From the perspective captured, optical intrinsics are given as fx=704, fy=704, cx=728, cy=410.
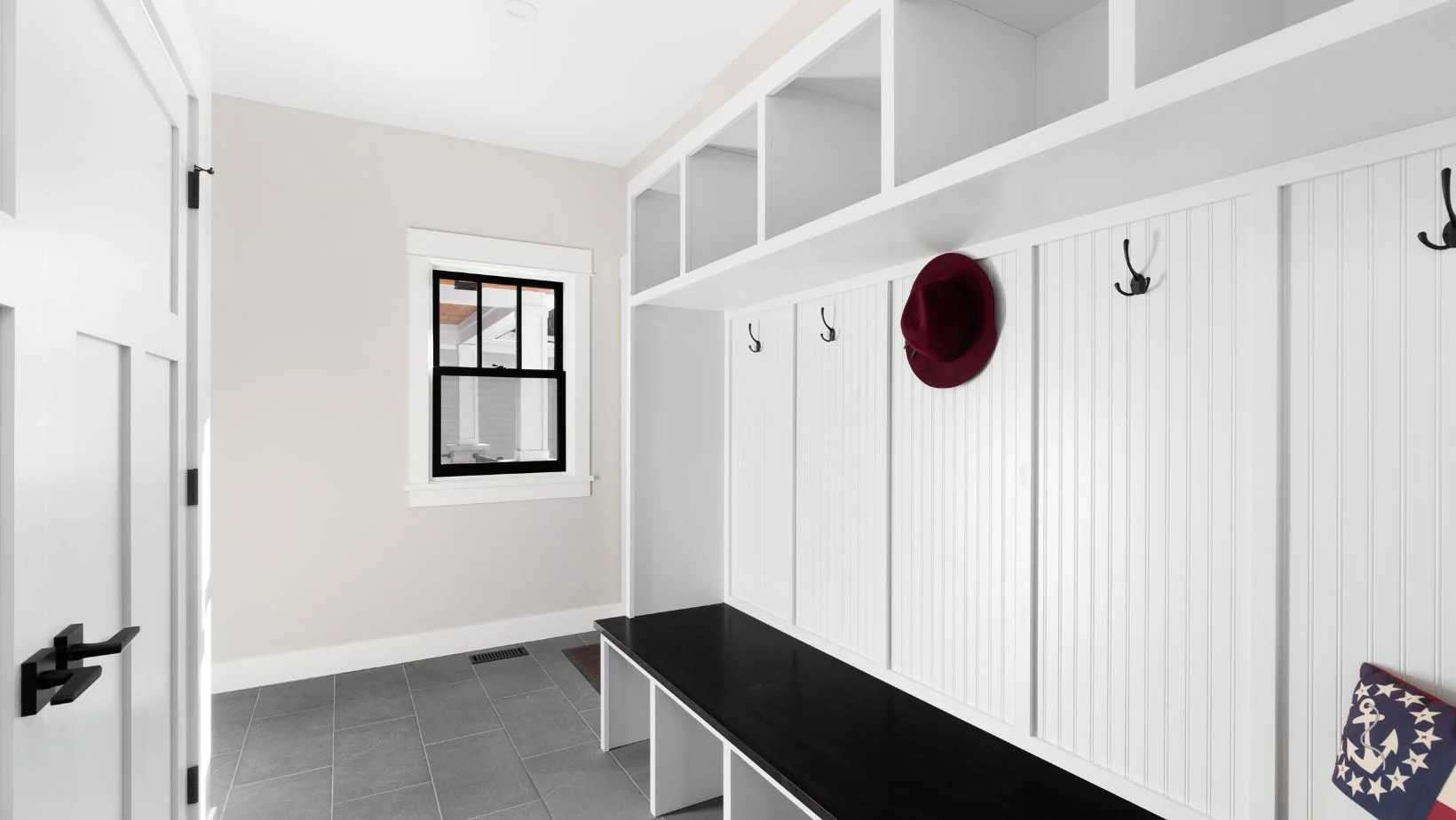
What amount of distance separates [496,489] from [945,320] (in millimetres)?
2948

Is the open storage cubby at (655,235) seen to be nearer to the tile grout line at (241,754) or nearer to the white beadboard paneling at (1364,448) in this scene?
the white beadboard paneling at (1364,448)

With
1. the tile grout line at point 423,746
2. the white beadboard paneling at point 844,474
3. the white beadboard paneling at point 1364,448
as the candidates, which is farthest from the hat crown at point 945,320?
the tile grout line at point 423,746

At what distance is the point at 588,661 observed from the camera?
11.9 feet

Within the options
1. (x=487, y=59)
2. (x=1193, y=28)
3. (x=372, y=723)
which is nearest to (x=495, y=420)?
(x=372, y=723)

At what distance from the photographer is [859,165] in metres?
2.01

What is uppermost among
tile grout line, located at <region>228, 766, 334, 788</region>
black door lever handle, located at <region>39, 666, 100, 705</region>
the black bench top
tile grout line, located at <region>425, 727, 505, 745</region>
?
black door lever handle, located at <region>39, 666, 100, 705</region>

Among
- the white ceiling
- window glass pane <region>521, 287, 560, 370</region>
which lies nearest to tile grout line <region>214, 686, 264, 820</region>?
window glass pane <region>521, 287, 560, 370</region>

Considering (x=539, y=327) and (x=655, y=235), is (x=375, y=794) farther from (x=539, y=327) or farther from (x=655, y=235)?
(x=539, y=327)

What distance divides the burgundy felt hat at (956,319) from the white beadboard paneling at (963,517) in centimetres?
3

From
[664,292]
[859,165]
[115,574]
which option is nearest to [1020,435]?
[859,165]

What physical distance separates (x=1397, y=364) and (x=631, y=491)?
2077mm

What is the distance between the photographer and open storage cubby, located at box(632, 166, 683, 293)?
8.82ft

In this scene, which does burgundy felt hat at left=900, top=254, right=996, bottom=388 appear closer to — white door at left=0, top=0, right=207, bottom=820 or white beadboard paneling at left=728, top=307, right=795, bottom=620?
white beadboard paneling at left=728, top=307, right=795, bottom=620

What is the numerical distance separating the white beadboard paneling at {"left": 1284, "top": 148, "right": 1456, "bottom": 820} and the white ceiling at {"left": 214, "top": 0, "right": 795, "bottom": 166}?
210 cm
